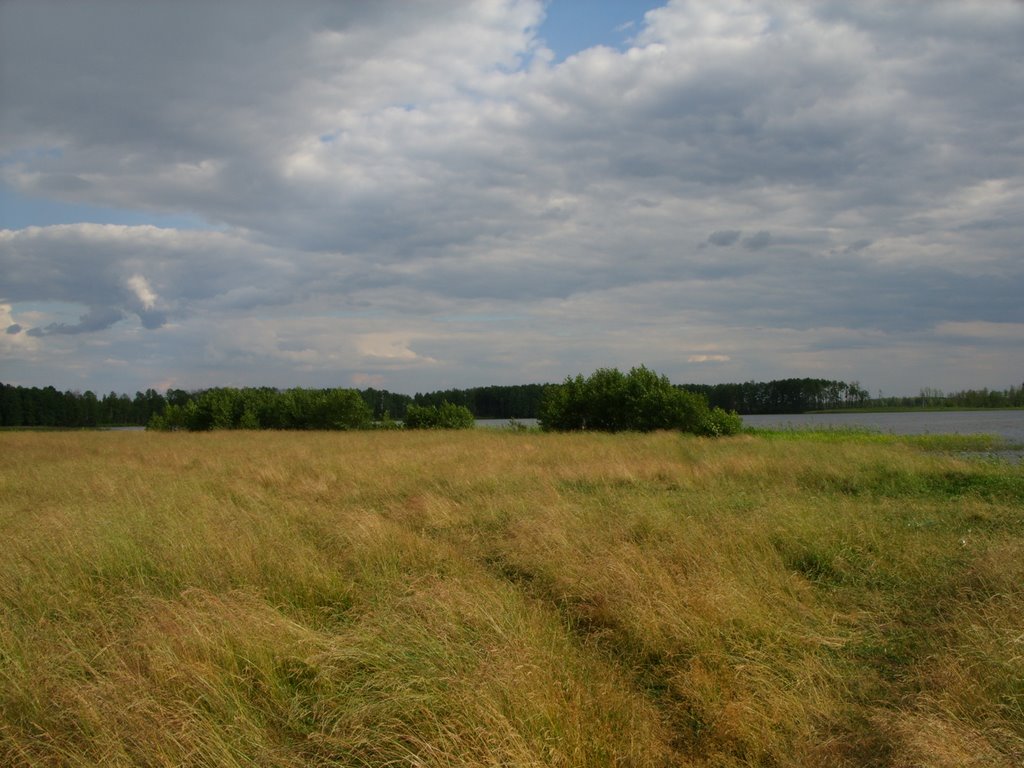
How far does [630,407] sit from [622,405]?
679mm

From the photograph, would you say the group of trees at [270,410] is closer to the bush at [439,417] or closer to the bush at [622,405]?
the bush at [439,417]

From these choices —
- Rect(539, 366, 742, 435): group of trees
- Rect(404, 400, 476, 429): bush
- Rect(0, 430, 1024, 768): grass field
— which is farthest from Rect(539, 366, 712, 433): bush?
Rect(0, 430, 1024, 768): grass field

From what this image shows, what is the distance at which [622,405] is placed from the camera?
115 feet

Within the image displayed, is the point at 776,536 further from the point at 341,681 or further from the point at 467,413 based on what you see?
the point at 467,413

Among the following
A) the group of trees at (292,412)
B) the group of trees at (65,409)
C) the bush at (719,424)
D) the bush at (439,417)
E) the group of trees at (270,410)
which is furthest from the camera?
the group of trees at (65,409)

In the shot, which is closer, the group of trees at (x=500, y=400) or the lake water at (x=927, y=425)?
the lake water at (x=927, y=425)

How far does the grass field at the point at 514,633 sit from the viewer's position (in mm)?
3547

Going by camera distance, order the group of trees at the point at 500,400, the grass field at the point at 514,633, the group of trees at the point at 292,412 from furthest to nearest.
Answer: the group of trees at the point at 500,400
the group of trees at the point at 292,412
the grass field at the point at 514,633

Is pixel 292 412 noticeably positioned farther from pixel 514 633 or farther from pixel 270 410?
pixel 514 633

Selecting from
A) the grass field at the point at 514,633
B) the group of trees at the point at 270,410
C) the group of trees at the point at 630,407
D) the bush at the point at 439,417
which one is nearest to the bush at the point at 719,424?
the group of trees at the point at 630,407

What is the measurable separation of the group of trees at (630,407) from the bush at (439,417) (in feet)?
21.1

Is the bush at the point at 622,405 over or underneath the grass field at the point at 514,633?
over

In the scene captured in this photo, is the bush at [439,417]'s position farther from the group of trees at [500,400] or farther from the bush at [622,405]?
the group of trees at [500,400]

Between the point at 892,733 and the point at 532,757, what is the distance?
199cm
